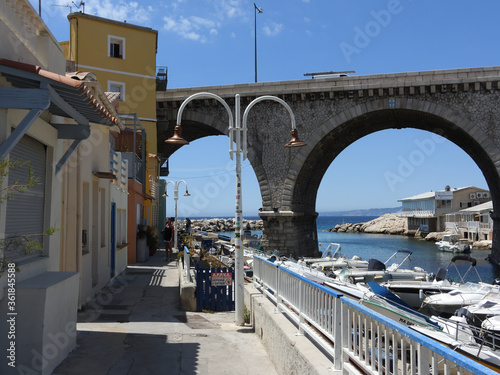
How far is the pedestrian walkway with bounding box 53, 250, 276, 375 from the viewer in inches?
225

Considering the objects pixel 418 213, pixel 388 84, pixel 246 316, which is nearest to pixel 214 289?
pixel 246 316

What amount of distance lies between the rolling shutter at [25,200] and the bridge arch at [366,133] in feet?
73.3

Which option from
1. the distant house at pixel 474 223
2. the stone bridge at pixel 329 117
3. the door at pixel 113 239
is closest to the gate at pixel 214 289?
the door at pixel 113 239

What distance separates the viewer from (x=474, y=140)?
26.0m

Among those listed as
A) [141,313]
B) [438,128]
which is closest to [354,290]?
[141,313]

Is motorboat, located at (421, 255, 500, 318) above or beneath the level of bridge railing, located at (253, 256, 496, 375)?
beneath

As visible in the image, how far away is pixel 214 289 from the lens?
9.88 meters

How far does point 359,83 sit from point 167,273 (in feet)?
56.4

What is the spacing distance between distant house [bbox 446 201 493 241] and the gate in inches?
1842

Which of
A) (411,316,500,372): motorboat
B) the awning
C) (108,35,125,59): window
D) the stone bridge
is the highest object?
(108,35,125,59): window

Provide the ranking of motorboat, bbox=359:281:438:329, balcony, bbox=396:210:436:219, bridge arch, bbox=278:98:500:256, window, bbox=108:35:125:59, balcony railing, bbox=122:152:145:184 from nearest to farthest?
motorboat, bbox=359:281:438:329, balcony railing, bbox=122:152:145:184, window, bbox=108:35:125:59, bridge arch, bbox=278:98:500:256, balcony, bbox=396:210:436:219

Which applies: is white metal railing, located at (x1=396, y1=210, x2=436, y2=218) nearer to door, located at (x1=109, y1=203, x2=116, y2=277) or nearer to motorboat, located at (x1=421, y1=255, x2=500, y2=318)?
motorboat, located at (x1=421, y1=255, x2=500, y2=318)

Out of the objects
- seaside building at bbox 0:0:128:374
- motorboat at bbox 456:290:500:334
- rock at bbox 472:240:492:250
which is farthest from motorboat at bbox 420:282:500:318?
rock at bbox 472:240:492:250

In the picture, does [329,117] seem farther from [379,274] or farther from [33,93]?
[33,93]
